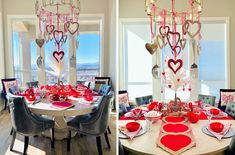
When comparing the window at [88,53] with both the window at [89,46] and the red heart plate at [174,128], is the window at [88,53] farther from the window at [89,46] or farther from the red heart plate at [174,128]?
the red heart plate at [174,128]

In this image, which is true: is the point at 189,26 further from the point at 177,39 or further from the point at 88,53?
the point at 88,53

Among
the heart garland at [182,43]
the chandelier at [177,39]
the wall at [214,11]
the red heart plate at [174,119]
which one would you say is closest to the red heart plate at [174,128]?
the red heart plate at [174,119]

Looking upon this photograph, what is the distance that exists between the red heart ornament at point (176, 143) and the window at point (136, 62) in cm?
25

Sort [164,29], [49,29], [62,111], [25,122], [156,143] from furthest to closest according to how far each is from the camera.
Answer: [62,111] < [25,122] < [164,29] < [49,29] < [156,143]

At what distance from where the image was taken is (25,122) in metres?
1.92

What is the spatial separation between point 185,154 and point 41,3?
3.61 feet

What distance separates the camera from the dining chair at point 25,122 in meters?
1.60

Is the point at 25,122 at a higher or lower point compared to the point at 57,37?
lower

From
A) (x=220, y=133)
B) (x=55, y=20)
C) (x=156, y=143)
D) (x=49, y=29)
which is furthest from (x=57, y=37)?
(x=220, y=133)

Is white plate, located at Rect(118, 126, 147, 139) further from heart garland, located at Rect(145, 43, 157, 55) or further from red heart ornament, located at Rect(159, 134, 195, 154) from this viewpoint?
heart garland, located at Rect(145, 43, 157, 55)

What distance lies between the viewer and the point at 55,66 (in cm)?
141

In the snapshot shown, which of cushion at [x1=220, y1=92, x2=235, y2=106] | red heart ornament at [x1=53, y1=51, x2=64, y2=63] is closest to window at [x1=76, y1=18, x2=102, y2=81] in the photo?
red heart ornament at [x1=53, y1=51, x2=64, y2=63]

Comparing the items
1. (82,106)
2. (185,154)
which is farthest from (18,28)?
(82,106)

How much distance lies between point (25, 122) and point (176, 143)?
1323mm
